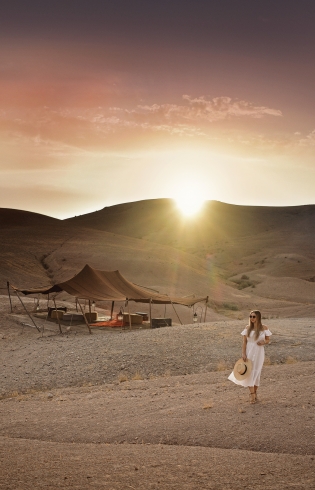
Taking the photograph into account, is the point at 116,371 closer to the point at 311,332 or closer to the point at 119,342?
the point at 119,342

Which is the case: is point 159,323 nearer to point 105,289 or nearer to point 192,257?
point 105,289

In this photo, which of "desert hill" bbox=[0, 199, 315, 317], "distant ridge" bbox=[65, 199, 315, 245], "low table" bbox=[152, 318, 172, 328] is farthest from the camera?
"distant ridge" bbox=[65, 199, 315, 245]

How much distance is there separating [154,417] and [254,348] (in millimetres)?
2297

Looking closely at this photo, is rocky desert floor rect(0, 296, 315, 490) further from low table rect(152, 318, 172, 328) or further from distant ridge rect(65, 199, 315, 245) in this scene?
distant ridge rect(65, 199, 315, 245)

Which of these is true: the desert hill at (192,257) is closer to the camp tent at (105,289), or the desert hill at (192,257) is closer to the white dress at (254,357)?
the camp tent at (105,289)

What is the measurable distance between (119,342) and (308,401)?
1181 cm

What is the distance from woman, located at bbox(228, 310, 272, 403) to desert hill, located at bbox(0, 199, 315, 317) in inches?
1136

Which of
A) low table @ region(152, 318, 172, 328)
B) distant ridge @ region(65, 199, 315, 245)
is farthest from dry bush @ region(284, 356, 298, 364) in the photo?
distant ridge @ region(65, 199, 315, 245)

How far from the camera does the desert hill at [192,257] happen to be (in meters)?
52.8

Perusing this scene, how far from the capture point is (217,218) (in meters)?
129

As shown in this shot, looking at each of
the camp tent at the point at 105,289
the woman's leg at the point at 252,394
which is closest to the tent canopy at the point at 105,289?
the camp tent at the point at 105,289

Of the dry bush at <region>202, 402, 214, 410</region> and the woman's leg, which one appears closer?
the woman's leg

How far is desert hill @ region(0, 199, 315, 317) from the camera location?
5284 cm

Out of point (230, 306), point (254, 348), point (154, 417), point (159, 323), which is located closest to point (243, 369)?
point (254, 348)
